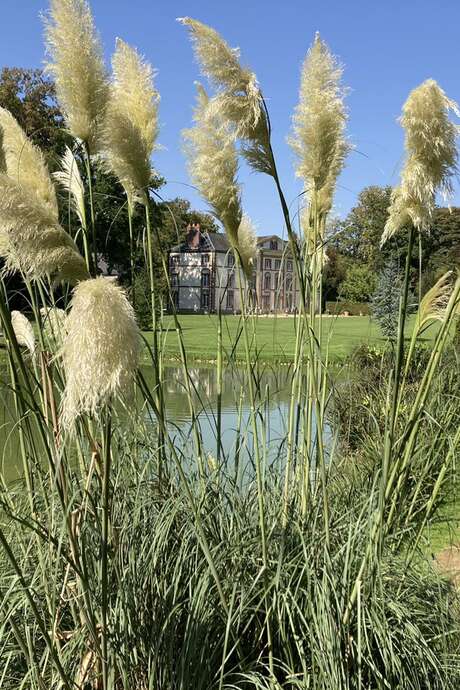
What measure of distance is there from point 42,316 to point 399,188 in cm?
146

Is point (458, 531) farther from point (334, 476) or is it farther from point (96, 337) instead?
point (96, 337)

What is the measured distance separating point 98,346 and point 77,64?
119 centimetres

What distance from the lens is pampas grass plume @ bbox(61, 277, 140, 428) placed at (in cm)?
143

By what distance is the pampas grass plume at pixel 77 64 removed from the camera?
221 centimetres

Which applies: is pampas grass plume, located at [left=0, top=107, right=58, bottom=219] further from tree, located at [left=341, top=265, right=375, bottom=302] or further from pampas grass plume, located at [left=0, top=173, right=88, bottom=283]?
tree, located at [left=341, top=265, right=375, bottom=302]

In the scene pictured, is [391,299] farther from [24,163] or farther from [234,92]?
[24,163]

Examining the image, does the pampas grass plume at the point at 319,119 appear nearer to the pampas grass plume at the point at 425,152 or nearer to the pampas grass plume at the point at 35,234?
the pampas grass plume at the point at 425,152

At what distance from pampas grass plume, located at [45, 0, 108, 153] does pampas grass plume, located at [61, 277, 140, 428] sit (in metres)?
0.98

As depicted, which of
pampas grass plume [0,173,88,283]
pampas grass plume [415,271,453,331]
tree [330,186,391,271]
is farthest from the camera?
tree [330,186,391,271]

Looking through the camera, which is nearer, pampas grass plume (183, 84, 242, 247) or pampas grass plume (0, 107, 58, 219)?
pampas grass plume (0, 107, 58, 219)

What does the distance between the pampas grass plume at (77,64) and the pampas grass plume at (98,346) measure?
978 mm

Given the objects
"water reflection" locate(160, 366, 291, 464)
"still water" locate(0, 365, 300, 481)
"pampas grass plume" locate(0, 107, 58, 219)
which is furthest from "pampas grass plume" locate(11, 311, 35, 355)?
"pampas grass plume" locate(0, 107, 58, 219)

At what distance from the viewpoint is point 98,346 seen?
4.67 feet

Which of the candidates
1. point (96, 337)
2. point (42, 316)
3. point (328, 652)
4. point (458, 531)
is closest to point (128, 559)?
point (328, 652)
